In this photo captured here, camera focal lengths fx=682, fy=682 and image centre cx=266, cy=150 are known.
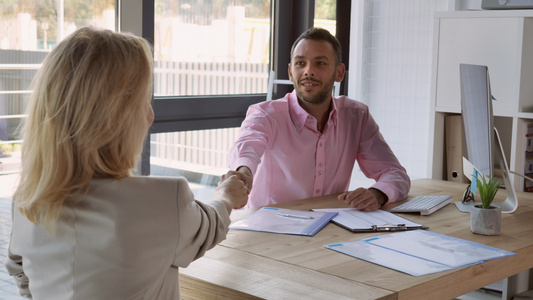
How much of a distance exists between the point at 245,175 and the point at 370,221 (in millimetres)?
398

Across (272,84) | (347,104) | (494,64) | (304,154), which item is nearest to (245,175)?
(304,154)

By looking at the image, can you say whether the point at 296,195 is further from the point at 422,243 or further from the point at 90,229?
the point at 90,229

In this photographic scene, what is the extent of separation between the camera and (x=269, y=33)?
3.89 metres

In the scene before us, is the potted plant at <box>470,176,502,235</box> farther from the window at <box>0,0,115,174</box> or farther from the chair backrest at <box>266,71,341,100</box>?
the chair backrest at <box>266,71,341,100</box>

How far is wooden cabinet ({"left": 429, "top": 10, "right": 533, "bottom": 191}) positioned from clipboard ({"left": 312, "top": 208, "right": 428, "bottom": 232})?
1.15m

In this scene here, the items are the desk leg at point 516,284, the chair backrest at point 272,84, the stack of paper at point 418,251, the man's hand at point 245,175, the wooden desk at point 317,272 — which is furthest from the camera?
the chair backrest at point 272,84

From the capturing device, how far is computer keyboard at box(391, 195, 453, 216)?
7.06 ft

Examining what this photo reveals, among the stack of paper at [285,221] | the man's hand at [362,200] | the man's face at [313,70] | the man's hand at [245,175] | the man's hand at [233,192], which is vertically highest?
the man's face at [313,70]

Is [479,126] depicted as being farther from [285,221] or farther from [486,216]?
[285,221]

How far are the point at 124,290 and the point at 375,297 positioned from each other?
1.62ft

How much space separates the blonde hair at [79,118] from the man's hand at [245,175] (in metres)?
0.81

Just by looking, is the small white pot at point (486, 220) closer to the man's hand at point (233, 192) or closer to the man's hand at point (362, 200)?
the man's hand at point (362, 200)

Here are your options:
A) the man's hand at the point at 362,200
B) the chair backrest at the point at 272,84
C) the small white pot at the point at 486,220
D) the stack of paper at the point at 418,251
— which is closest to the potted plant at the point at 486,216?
the small white pot at the point at 486,220

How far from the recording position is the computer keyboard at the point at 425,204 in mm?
2150
